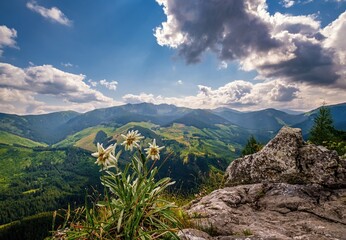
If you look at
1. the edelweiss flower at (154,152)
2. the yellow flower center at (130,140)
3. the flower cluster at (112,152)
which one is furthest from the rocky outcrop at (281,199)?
the yellow flower center at (130,140)

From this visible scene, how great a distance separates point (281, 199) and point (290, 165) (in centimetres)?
237

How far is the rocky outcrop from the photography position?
5.07m

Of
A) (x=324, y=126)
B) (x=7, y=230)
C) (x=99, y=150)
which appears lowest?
(x=7, y=230)

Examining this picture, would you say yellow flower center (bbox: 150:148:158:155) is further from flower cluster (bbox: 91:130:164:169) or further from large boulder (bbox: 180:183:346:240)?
large boulder (bbox: 180:183:346:240)

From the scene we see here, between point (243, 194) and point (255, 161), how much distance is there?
2337 millimetres

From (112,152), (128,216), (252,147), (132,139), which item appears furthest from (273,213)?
(252,147)

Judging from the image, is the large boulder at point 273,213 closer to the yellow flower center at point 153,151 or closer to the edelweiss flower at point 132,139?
the yellow flower center at point 153,151

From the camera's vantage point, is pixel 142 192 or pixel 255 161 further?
pixel 255 161

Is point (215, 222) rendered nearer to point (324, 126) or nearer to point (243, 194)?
point (243, 194)

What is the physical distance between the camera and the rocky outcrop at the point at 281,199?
5.07 m

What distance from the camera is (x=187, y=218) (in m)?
5.56

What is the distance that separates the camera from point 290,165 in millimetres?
9234

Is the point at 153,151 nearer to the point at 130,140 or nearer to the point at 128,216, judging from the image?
the point at 130,140

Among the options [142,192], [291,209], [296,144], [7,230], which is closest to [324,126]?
[296,144]
